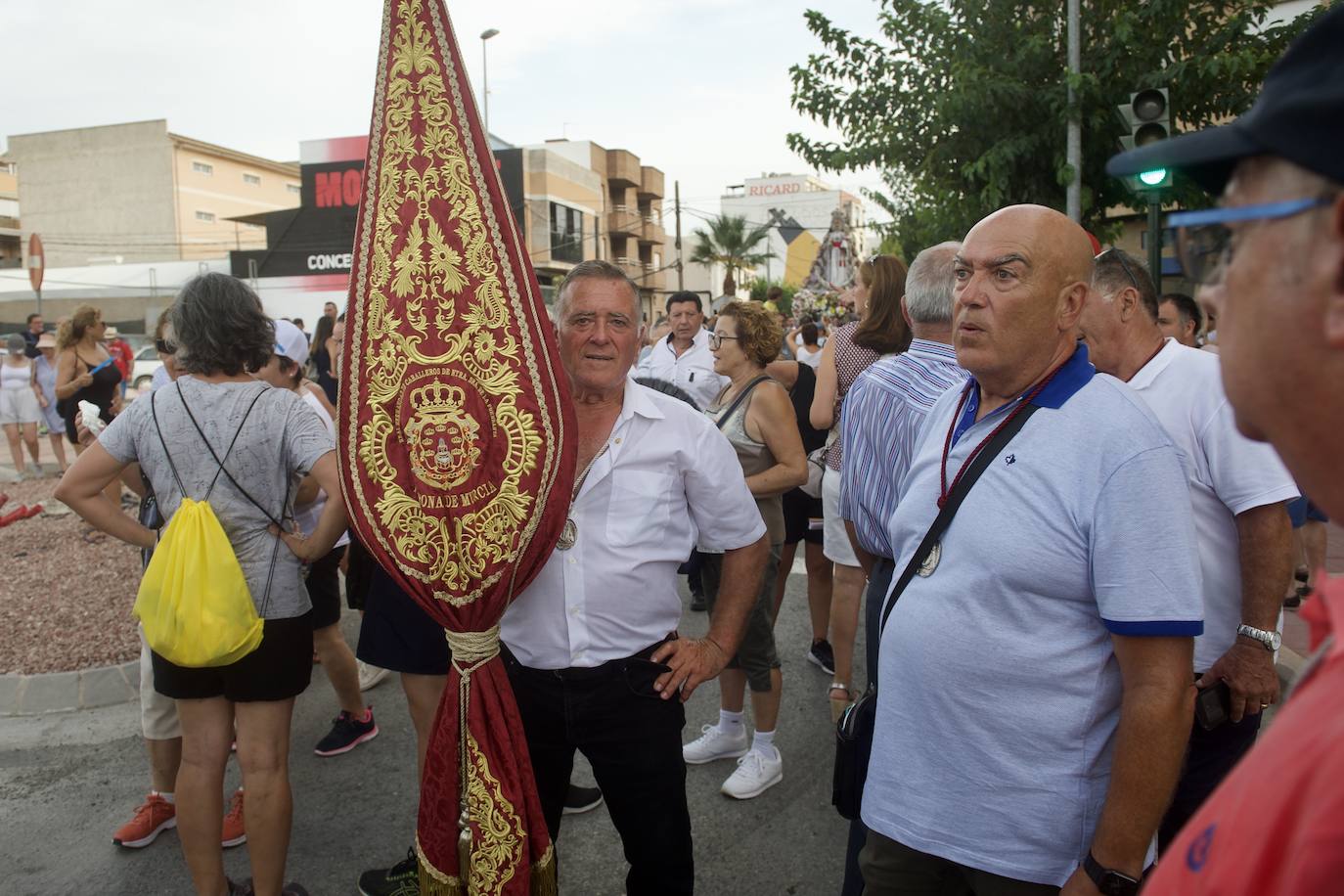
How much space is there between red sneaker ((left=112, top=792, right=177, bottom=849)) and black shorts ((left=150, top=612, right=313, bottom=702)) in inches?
38.2

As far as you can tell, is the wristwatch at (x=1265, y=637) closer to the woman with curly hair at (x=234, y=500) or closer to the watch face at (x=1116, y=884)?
the watch face at (x=1116, y=884)

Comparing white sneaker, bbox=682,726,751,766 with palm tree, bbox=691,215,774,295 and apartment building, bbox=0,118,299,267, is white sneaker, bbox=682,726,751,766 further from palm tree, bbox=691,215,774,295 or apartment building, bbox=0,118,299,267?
palm tree, bbox=691,215,774,295

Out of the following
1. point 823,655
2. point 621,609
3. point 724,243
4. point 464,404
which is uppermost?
point 724,243

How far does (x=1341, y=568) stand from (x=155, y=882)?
7626mm

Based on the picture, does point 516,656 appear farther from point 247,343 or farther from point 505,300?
point 247,343

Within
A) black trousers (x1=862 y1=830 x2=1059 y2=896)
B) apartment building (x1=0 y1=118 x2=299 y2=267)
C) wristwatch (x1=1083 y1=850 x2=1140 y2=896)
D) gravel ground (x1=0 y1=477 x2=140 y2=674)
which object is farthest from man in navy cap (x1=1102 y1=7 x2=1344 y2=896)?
apartment building (x1=0 y1=118 x2=299 y2=267)

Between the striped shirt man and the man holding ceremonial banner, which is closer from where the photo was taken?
the man holding ceremonial banner

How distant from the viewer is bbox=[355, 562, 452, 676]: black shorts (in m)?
3.22

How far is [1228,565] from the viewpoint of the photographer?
2.48 meters

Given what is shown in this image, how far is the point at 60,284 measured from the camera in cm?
4153

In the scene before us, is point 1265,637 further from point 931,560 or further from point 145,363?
point 145,363

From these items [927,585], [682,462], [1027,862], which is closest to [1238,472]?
[927,585]

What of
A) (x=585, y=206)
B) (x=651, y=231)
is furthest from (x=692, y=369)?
(x=651, y=231)

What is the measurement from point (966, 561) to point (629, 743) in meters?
1.08
